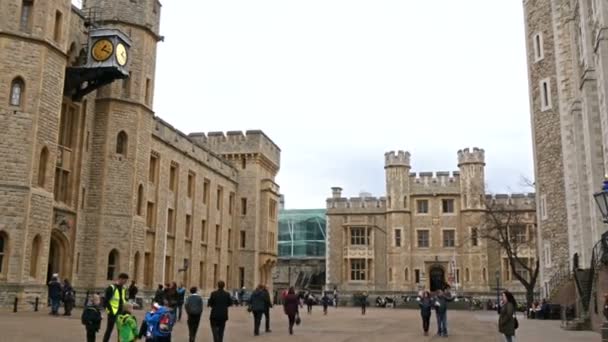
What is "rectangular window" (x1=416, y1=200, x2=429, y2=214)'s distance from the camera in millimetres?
58562

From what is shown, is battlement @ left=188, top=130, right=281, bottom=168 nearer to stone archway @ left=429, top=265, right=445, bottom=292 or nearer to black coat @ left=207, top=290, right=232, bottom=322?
stone archway @ left=429, top=265, right=445, bottom=292

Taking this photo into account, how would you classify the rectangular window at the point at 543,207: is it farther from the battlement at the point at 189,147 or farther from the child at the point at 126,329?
the child at the point at 126,329

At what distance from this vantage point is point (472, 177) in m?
57.2

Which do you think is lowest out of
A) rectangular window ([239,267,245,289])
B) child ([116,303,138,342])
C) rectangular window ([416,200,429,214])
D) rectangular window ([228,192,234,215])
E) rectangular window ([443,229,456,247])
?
child ([116,303,138,342])

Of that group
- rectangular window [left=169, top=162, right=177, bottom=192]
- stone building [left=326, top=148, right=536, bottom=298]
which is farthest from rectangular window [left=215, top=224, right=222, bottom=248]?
stone building [left=326, top=148, right=536, bottom=298]

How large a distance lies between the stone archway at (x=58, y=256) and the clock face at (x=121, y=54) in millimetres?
7781

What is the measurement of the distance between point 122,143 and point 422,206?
34.7 meters

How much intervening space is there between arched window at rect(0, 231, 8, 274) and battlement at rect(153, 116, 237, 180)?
1464 centimetres

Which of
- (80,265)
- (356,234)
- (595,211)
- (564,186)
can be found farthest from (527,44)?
(356,234)

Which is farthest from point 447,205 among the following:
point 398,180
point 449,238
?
point 398,180

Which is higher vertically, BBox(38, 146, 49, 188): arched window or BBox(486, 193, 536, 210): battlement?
BBox(486, 193, 536, 210): battlement

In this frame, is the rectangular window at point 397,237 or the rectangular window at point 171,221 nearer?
the rectangular window at point 171,221

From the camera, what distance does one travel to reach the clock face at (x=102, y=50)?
2711 cm

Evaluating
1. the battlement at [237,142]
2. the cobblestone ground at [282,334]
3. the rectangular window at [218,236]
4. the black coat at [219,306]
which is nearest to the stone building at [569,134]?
the cobblestone ground at [282,334]
